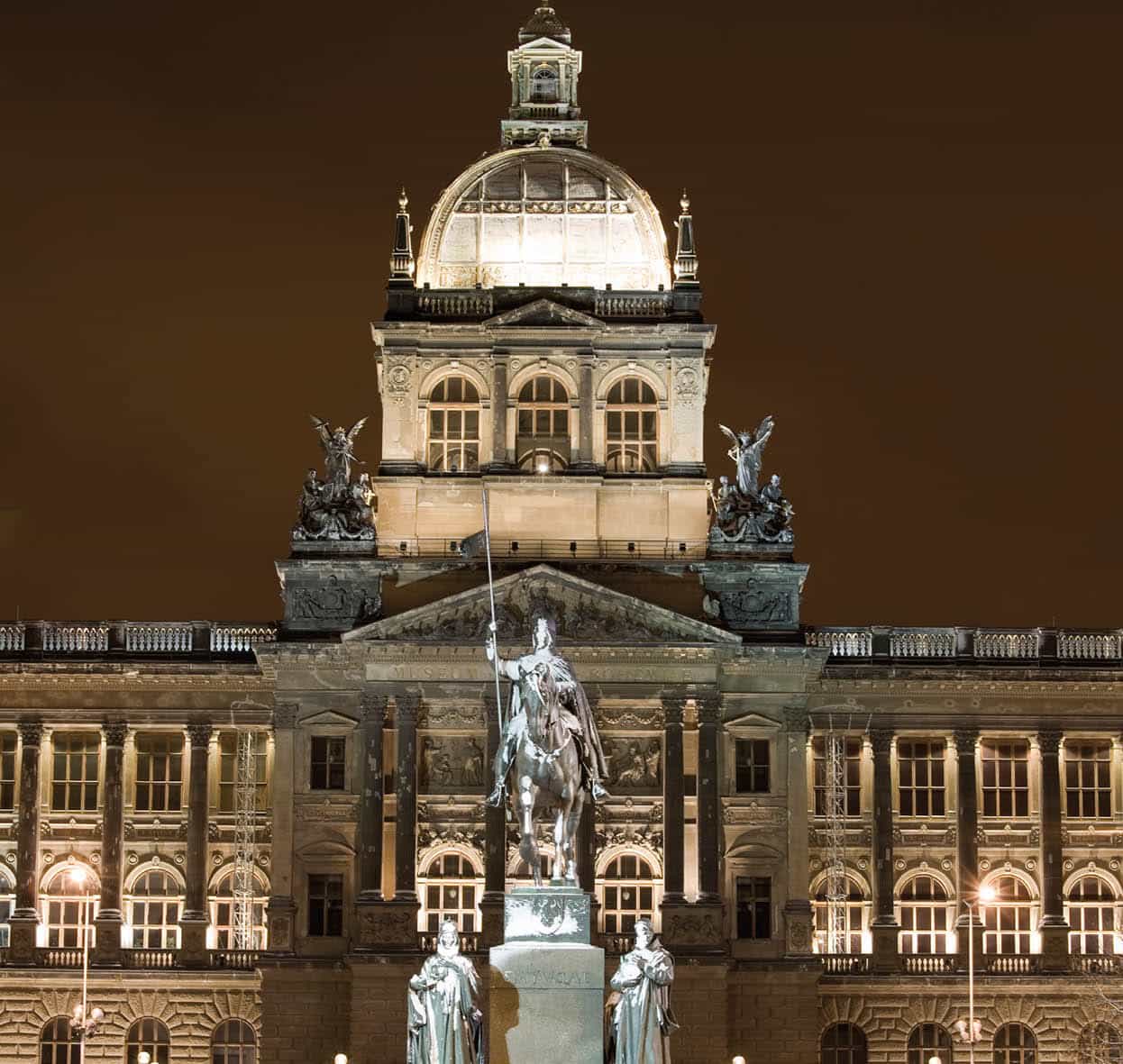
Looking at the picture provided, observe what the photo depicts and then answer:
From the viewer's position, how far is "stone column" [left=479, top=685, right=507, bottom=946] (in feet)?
273

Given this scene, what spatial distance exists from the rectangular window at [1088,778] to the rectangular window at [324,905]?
899 inches

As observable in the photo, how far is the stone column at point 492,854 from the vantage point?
8319cm

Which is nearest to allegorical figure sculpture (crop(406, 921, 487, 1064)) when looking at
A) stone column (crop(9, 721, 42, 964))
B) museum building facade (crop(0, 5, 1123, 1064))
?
museum building facade (crop(0, 5, 1123, 1064))

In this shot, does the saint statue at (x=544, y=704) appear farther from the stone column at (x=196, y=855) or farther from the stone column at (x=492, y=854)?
the stone column at (x=196, y=855)

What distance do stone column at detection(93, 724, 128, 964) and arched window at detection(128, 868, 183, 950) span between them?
755 mm

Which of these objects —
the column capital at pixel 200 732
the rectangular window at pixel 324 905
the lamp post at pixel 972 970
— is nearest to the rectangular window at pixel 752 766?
the lamp post at pixel 972 970

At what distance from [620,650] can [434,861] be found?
27.9 feet

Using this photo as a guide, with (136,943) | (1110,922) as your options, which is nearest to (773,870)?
(1110,922)

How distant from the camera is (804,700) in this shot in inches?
3410

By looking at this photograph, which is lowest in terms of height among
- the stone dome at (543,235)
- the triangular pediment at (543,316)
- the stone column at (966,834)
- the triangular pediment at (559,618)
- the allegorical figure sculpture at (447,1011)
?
the allegorical figure sculpture at (447,1011)

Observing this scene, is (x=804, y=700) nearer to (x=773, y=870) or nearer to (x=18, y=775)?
(x=773, y=870)

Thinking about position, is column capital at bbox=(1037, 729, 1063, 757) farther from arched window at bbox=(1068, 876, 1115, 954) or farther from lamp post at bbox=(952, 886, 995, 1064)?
lamp post at bbox=(952, 886, 995, 1064)

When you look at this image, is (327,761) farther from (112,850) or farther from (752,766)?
(752,766)

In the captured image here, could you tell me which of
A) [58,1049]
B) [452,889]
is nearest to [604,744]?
[452,889]
